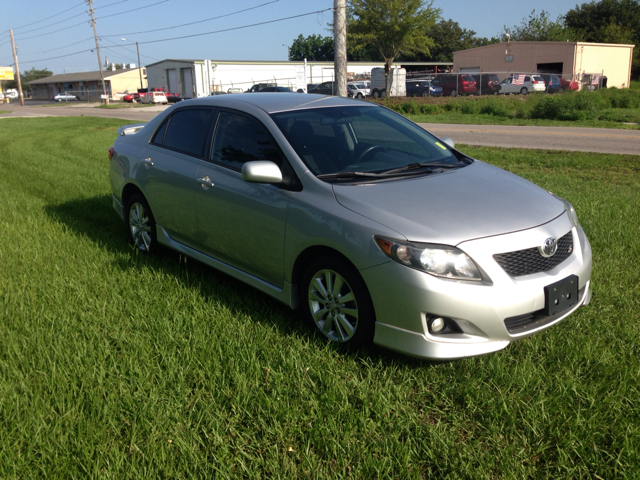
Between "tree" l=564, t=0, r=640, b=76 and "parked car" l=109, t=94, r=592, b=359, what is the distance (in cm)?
6901

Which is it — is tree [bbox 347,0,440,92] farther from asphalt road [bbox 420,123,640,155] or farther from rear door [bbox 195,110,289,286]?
rear door [bbox 195,110,289,286]

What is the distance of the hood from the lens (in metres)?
3.18

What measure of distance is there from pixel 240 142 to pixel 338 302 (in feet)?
5.38

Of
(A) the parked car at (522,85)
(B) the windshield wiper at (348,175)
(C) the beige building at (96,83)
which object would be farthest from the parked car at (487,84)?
(C) the beige building at (96,83)

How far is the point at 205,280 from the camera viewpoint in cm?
488

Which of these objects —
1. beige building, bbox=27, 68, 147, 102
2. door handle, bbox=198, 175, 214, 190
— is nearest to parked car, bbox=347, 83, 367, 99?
Result: door handle, bbox=198, 175, 214, 190

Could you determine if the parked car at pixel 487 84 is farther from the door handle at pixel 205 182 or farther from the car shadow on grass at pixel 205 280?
the door handle at pixel 205 182

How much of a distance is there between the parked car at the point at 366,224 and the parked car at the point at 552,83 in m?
38.3

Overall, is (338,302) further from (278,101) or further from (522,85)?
(522,85)

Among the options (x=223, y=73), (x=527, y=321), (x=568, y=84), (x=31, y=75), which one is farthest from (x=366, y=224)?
(x=31, y=75)

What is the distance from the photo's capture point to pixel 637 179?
9.34 metres

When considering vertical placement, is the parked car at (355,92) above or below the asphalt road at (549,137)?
above

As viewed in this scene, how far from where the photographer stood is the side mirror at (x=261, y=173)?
3.75 metres

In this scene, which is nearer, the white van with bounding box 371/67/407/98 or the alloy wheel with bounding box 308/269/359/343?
the alloy wheel with bounding box 308/269/359/343
